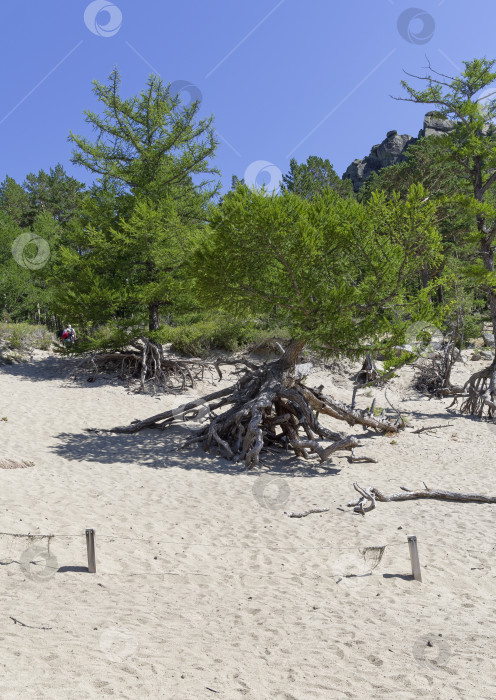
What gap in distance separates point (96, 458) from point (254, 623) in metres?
6.58

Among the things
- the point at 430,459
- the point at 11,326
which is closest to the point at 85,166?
the point at 11,326

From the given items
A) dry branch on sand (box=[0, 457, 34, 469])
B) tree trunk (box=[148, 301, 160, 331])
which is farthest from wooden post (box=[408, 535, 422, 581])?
tree trunk (box=[148, 301, 160, 331])

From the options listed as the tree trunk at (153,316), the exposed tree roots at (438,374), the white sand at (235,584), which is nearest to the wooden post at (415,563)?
the white sand at (235,584)

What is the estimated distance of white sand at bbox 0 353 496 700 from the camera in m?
3.21

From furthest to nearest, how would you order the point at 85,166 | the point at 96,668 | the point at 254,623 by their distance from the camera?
the point at 85,166
the point at 254,623
the point at 96,668

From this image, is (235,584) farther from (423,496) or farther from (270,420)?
(270,420)

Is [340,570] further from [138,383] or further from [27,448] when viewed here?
[138,383]

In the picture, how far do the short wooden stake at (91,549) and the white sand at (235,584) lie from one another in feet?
0.24

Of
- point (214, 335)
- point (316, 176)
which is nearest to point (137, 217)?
point (214, 335)

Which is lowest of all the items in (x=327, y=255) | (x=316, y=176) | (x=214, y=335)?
(x=214, y=335)

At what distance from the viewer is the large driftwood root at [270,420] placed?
403 inches

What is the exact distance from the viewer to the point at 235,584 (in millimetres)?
5031

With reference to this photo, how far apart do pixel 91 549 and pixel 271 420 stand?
21.9ft

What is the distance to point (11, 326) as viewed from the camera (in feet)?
70.2
